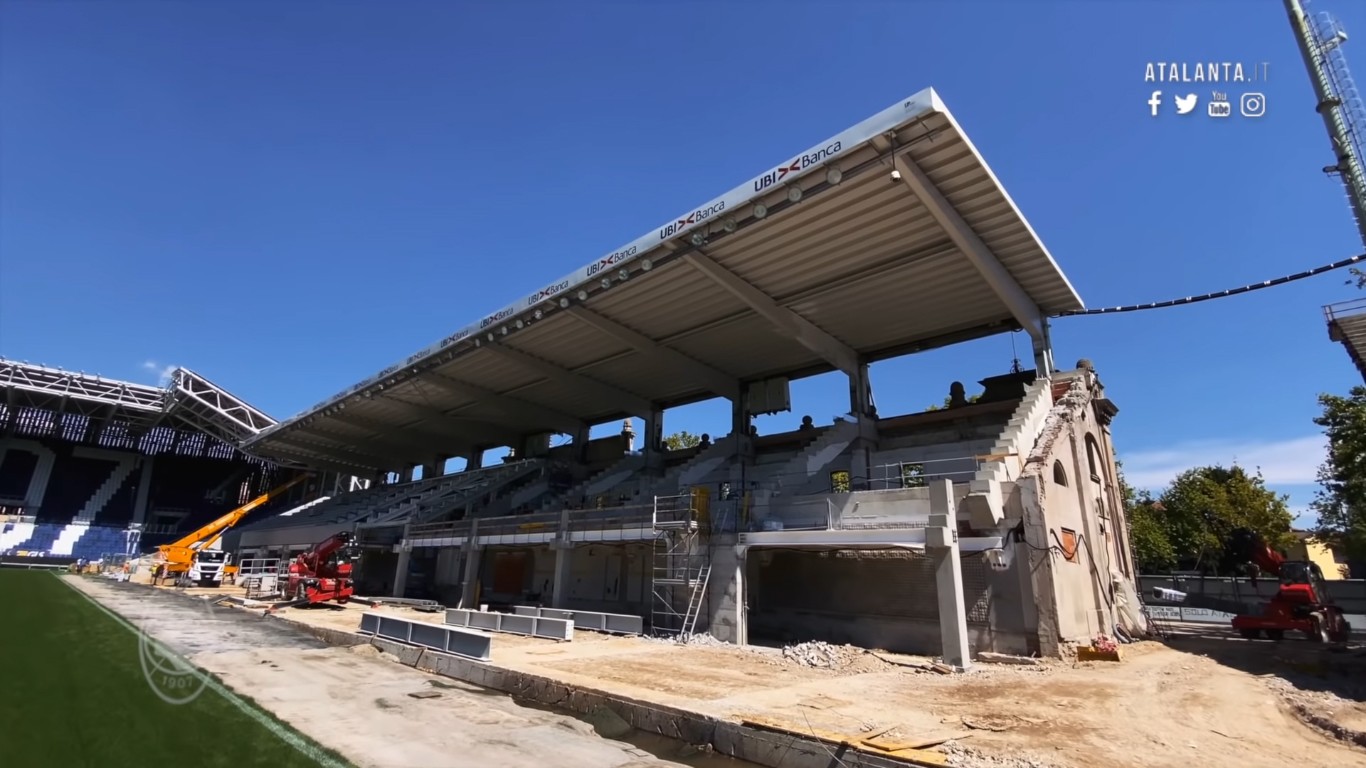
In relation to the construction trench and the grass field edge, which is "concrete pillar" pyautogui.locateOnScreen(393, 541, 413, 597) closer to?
the construction trench

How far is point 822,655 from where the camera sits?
1384 cm


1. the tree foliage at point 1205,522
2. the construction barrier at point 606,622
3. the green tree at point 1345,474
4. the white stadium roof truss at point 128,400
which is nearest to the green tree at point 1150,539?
the tree foliage at point 1205,522

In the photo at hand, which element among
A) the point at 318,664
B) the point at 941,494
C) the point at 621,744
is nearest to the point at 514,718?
the point at 621,744

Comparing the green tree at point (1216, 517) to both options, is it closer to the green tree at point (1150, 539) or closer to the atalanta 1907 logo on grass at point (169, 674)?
the green tree at point (1150, 539)

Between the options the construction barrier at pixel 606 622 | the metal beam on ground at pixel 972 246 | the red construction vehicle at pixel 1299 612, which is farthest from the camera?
the red construction vehicle at pixel 1299 612

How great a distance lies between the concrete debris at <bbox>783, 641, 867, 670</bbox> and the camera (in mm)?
13438

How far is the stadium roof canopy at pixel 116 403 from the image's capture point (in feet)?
156

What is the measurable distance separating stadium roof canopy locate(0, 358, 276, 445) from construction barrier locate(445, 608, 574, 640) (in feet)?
132

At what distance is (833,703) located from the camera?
357 inches

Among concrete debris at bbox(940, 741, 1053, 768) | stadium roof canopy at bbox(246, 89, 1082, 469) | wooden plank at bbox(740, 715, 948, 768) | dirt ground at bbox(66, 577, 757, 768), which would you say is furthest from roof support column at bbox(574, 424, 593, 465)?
concrete debris at bbox(940, 741, 1053, 768)

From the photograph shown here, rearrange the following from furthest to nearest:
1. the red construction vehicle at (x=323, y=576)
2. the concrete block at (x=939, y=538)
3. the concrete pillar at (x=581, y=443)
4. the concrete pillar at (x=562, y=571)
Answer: the concrete pillar at (x=581, y=443)
the red construction vehicle at (x=323, y=576)
the concrete pillar at (x=562, y=571)
the concrete block at (x=939, y=538)

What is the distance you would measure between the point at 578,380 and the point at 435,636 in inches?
769

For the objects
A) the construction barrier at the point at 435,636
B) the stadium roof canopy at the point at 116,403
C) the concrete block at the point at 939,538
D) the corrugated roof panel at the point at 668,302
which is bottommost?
the construction barrier at the point at 435,636

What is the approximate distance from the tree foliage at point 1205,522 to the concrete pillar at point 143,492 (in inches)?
3251
